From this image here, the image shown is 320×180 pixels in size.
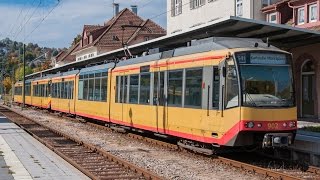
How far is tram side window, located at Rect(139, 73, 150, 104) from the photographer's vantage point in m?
16.9

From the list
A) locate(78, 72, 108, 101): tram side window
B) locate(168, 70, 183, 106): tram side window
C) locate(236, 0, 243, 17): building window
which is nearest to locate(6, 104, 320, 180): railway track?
locate(168, 70, 183, 106): tram side window

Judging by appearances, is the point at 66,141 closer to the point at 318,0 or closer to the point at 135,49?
the point at 135,49

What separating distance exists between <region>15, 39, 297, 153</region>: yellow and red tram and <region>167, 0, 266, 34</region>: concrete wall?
16.3 metres

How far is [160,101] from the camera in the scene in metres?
15.8

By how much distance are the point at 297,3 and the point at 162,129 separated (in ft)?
51.5

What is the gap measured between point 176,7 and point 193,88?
29.9 metres

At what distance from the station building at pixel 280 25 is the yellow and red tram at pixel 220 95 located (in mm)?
1331

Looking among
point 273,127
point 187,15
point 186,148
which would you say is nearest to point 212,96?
point 273,127

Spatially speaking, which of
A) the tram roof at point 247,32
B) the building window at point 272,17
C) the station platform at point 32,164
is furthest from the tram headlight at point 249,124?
the building window at point 272,17

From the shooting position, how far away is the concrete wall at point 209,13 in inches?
1262

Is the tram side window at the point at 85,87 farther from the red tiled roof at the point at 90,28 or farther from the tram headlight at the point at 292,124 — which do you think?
the red tiled roof at the point at 90,28

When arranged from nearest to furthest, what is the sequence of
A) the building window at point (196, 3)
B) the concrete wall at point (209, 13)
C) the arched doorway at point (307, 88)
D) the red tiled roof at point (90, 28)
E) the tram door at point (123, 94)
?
the tram door at point (123, 94) → the arched doorway at point (307, 88) → the concrete wall at point (209, 13) → the building window at point (196, 3) → the red tiled roof at point (90, 28)

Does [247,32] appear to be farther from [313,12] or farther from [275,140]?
[313,12]

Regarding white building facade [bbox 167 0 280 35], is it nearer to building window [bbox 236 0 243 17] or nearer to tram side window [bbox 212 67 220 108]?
building window [bbox 236 0 243 17]
